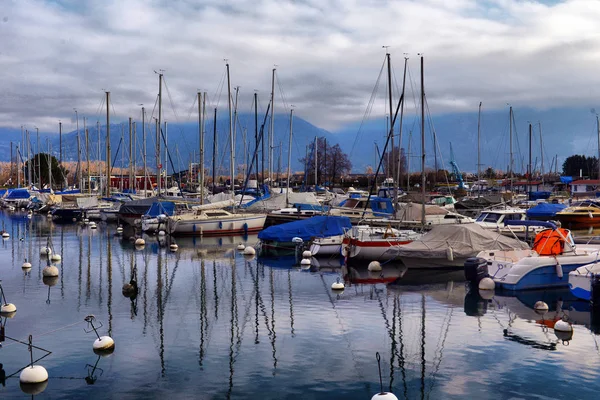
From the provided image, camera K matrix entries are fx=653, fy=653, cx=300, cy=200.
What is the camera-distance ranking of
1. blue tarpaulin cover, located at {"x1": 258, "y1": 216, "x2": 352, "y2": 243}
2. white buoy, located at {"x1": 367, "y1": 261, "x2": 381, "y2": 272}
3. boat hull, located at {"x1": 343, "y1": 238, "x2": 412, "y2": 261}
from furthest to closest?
blue tarpaulin cover, located at {"x1": 258, "y1": 216, "x2": 352, "y2": 243}, boat hull, located at {"x1": 343, "y1": 238, "x2": 412, "y2": 261}, white buoy, located at {"x1": 367, "y1": 261, "x2": 381, "y2": 272}

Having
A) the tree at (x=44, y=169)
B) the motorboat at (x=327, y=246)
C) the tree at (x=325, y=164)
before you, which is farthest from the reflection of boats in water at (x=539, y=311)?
the tree at (x=44, y=169)

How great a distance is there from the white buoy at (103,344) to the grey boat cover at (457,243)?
59.2ft

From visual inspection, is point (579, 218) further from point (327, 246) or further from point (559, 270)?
point (559, 270)

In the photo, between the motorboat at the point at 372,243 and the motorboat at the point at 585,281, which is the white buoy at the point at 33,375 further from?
the motorboat at the point at 372,243

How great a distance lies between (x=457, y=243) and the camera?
3428 centimetres

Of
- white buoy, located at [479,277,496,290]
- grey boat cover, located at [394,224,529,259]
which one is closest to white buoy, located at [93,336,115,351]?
white buoy, located at [479,277,496,290]

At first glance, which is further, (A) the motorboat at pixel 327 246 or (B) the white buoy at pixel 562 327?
(A) the motorboat at pixel 327 246

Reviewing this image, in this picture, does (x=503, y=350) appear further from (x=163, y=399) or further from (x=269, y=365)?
(x=163, y=399)

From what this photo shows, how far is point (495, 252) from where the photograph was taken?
1227 inches

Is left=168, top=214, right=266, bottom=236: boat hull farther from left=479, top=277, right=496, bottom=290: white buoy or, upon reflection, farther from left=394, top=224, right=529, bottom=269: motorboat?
left=479, top=277, right=496, bottom=290: white buoy

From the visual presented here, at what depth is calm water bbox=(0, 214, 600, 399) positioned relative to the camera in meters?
16.7

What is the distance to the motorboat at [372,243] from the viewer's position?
36.4 meters

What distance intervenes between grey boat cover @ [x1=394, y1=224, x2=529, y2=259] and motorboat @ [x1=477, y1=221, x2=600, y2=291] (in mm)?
3170

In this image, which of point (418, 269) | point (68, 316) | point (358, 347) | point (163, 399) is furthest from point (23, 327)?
point (418, 269)
